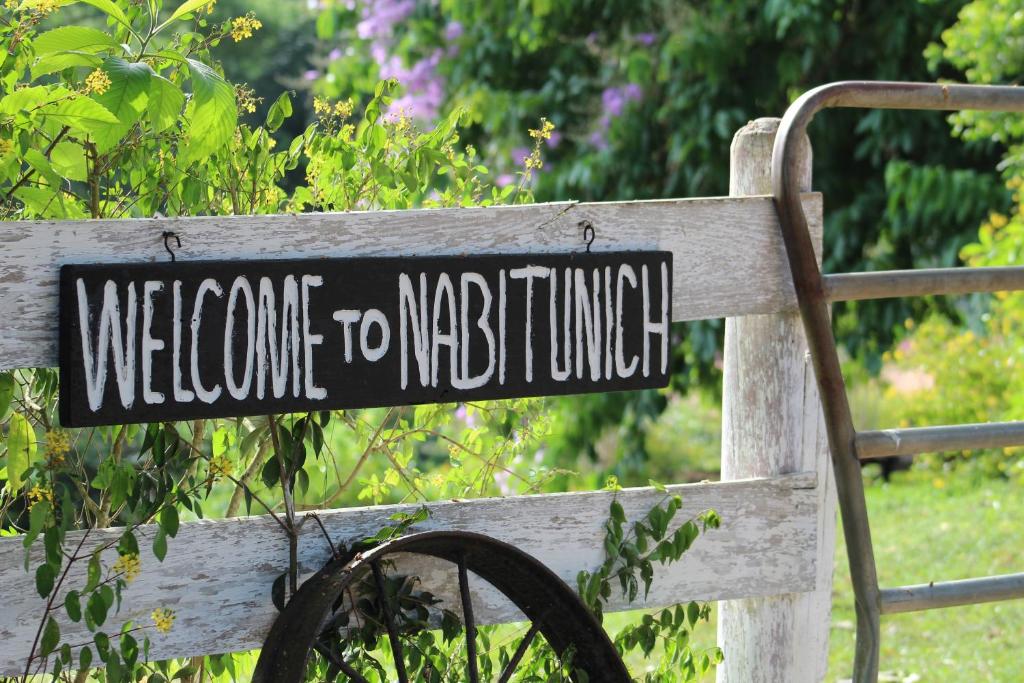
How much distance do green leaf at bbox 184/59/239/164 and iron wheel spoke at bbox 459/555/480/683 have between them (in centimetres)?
68

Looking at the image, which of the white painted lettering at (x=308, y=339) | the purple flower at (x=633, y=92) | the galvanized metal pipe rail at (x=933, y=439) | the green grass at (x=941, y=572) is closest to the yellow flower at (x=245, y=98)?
Result: the white painted lettering at (x=308, y=339)

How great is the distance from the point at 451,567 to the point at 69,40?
0.91 meters

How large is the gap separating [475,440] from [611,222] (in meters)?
0.54

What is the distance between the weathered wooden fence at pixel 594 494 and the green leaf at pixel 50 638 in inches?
2.4

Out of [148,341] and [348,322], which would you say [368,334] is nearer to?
[348,322]

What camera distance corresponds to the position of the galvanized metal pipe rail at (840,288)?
6.58 ft

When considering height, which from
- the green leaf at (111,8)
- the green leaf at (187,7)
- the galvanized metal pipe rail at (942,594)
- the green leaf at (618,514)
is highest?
the green leaf at (187,7)

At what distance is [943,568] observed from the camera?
4812 millimetres

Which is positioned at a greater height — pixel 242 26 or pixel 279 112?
pixel 242 26

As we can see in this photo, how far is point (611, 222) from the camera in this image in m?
1.94

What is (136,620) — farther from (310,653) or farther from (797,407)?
(797,407)

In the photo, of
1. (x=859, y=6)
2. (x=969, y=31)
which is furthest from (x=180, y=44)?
(x=859, y=6)

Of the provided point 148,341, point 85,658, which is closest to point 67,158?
point 148,341

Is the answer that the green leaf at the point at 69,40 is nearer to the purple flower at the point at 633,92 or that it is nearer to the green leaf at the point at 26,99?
the green leaf at the point at 26,99
